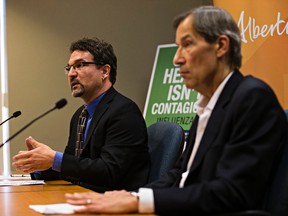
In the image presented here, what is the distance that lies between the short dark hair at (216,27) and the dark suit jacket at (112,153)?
1.03 m

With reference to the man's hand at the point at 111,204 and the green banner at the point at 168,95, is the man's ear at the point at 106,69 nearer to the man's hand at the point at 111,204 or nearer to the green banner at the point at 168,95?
the man's hand at the point at 111,204

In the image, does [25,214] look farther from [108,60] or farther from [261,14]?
[261,14]

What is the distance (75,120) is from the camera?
3.24 meters

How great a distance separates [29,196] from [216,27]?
110 cm

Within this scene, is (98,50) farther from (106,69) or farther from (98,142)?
(98,142)

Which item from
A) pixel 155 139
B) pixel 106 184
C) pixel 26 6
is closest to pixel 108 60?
pixel 155 139

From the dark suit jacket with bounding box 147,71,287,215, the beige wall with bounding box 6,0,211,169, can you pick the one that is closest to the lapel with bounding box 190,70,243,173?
the dark suit jacket with bounding box 147,71,287,215

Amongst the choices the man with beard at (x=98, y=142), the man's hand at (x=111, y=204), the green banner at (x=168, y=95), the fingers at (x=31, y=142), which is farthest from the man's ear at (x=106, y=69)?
the green banner at (x=168, y=95)

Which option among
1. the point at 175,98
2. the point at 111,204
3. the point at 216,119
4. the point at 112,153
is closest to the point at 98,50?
the point at 112,153

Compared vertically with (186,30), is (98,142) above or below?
below

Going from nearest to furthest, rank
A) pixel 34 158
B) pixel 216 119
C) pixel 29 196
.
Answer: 1. pixel 216 119
2. pixel 29 196
3. pixel 34 158

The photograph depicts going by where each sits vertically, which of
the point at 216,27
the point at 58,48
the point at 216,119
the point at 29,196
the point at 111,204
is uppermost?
the point at 58,48

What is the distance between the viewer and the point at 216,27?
179 cm

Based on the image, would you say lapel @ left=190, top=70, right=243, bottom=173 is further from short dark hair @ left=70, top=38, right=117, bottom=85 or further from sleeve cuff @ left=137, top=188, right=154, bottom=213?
short dark hair @ left=70, top=38, right=117, bottom=85
